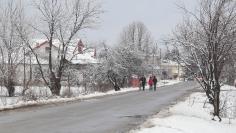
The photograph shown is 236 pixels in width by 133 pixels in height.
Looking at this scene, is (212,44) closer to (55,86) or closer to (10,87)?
(55,86)

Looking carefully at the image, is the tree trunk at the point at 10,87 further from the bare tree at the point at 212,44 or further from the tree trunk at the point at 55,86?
the bare tree at the point at 212,44

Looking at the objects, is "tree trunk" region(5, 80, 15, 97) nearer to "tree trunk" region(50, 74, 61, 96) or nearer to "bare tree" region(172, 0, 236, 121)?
"tree trunk" region(50, 74, 61, 96)

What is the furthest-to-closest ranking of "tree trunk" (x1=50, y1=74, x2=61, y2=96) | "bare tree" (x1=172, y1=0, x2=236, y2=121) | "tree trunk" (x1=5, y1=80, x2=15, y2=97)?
"tree trunk" (x1=5, y1=80, x2=15, y2=97)
"tree trunk" (x1=50, y1=74, x2=61, y2=96)
"bare tree" (x1=172, y1=0, x2=236, y2=121)

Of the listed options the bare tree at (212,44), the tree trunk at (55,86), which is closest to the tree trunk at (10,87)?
the tree trunk at (55,86)

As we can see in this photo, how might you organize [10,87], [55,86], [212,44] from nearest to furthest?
[212,44], [55,86], [10,87]

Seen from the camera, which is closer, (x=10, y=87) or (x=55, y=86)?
(x=55, y=86)

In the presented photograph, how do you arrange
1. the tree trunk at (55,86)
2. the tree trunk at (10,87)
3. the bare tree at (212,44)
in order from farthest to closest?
the tree trunk at (10,87) → the tree trunk at (55,86) → the bare tree at (212,44)

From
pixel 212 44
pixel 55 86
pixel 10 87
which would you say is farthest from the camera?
pixel 10 87

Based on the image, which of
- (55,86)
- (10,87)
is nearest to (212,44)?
(55,86)

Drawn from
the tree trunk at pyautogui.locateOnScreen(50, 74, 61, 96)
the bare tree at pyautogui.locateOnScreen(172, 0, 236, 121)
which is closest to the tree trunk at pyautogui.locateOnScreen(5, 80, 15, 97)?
the tree trunk at pyautogui.locateOnScreen(50, 74, 61, 96)

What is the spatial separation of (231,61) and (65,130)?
8.35 meters

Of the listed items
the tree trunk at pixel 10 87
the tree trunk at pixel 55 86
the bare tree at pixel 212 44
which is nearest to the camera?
the bare tree at pixel 212 44

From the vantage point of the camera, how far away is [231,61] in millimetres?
20969

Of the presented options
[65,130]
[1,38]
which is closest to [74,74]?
[1,38]
